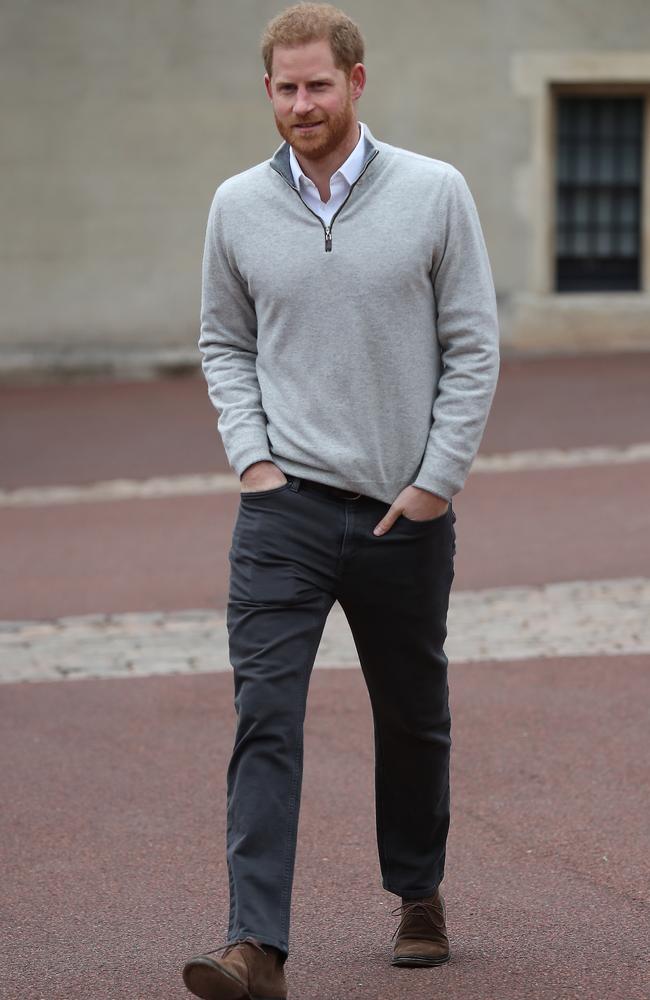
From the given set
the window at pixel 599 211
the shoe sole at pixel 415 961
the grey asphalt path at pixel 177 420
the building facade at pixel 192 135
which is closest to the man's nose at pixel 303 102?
the shoe sole at pixel 415 961

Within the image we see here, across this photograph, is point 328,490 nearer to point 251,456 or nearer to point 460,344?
point 251,456

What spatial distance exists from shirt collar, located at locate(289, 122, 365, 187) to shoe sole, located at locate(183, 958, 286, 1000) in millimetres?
1654

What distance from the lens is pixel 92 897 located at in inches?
175

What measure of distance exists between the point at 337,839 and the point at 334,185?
2.01 metres

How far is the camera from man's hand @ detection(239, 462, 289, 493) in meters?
3.69

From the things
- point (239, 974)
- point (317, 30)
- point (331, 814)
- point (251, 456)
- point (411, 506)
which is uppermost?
point (317, 30)

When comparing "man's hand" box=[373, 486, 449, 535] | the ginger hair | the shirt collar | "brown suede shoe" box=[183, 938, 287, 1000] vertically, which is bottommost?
"brown suede shoe" box=[183, 938, 287, 1000]

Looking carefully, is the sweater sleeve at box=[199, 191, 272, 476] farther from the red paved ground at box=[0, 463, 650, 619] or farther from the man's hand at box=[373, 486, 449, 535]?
the red paved ground at box=[0, 463, 650, 619]

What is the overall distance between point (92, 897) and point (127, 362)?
13767mm

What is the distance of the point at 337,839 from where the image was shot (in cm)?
487

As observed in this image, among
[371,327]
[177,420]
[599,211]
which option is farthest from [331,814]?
[599,211]

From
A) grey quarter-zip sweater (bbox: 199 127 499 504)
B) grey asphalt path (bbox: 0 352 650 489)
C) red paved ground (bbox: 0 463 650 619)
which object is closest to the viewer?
grey quarter-zip sweater (bbox: 199 127 499 504)

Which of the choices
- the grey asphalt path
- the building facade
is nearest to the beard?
the grey asphalt path

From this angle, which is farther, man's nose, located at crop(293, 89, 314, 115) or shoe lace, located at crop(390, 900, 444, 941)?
shoe lace, located at crop(390, 900, 444, 941)
